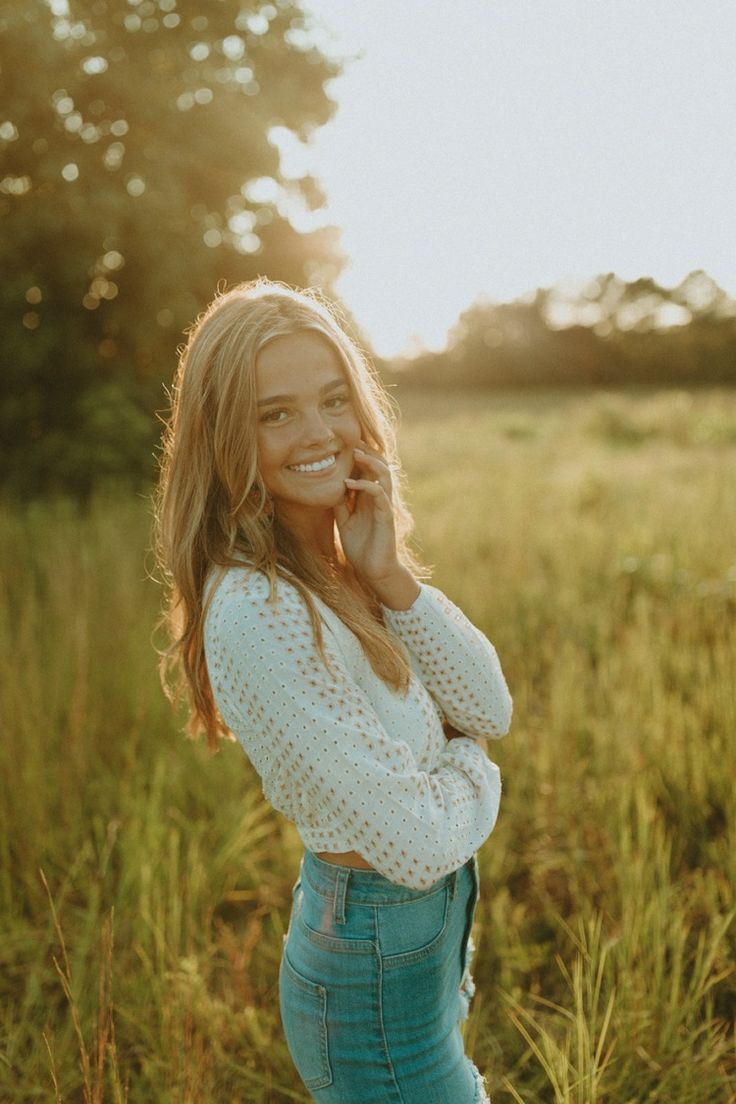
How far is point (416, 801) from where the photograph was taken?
123 cm

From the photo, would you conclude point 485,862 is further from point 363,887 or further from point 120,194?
point 120,194

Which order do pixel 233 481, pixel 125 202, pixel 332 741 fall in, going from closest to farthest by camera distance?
pixel 332 741 → pixel 233 481 → pixel 125 202

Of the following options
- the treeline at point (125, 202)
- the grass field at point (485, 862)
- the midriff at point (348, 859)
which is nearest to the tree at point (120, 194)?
the treeline at point (125, 202)

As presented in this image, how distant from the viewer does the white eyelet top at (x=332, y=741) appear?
1190 mm

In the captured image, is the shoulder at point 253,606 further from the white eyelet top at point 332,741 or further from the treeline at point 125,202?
the treeline at point 125,202

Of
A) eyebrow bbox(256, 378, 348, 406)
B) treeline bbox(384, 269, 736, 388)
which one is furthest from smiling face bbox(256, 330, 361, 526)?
treeline bbox(384, 269, 736, 388)

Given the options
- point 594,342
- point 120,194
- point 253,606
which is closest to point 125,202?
point 120,194

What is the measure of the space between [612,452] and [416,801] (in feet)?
46.2

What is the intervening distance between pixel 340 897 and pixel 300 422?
31.8 inches

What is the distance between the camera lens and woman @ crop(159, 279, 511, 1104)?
1214mm

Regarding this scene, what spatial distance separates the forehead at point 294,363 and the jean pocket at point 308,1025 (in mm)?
987

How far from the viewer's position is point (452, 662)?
5.14 ft

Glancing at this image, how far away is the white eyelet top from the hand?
20 centimetres

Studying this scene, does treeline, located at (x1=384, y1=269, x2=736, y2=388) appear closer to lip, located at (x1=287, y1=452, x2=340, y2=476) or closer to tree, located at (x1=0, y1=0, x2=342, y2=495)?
A: tree, located at (x1=0, y1=0, x2=342, y2=495)
